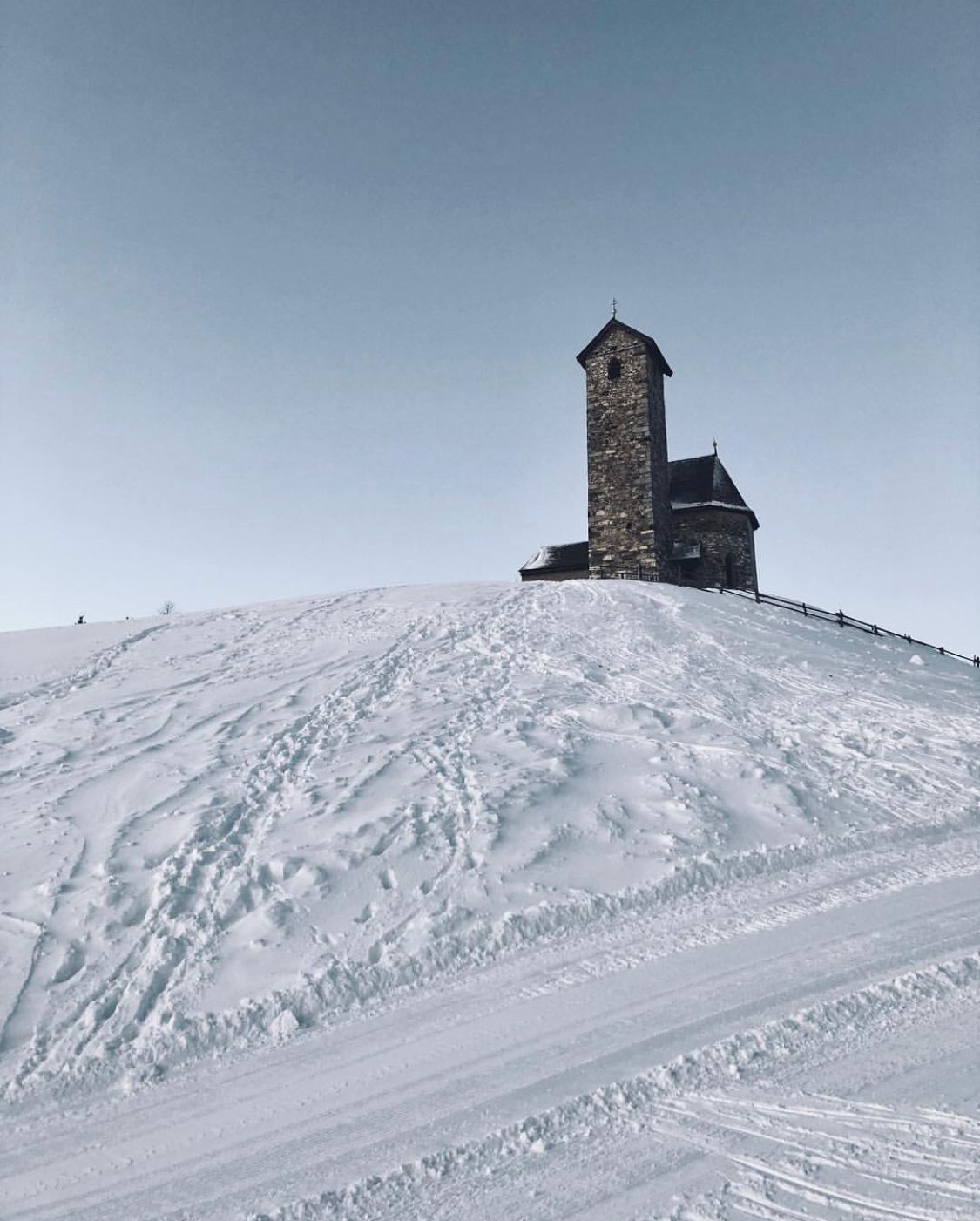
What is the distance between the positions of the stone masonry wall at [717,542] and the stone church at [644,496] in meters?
0.04

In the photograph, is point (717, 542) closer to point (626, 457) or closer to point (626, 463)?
point (626, 463)

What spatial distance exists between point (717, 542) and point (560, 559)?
25.7ft

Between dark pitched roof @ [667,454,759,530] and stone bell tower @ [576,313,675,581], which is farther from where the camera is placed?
dark pitched roof @ [667,454,759,530]

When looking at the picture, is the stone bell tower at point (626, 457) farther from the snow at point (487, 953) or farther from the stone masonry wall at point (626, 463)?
the snow at point (487, 953)

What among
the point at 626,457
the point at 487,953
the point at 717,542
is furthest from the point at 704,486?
the point at 487,953

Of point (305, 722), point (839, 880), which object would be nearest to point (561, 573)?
point (305, 722)

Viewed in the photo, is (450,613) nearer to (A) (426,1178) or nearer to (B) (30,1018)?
(B) (30,1018)

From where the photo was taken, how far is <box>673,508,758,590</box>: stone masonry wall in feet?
110

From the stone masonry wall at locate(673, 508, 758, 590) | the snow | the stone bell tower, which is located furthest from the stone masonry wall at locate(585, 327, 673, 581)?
the snow

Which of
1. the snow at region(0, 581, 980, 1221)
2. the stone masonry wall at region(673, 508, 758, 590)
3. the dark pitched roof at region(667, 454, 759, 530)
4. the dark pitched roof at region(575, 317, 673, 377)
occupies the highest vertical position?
the dark pitched roof at region(575, 317, 673, 377)

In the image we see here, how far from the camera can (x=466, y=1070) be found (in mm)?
4824

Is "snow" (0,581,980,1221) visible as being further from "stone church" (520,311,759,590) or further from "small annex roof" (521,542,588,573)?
"small annex roof" (521,542,588,573)

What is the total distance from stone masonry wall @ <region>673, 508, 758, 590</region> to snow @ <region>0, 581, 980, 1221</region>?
19.5 meters

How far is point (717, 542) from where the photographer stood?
33.6m
